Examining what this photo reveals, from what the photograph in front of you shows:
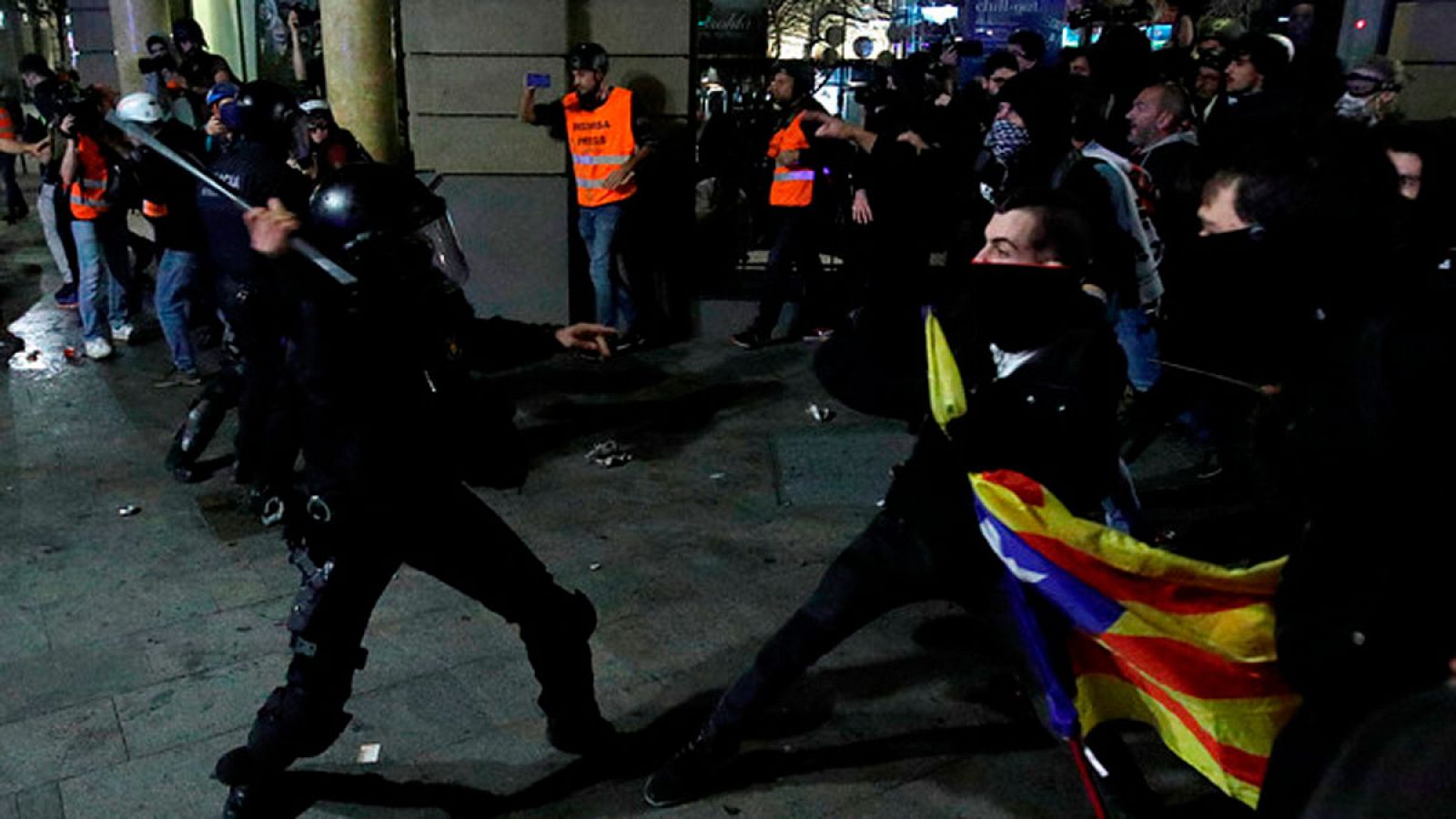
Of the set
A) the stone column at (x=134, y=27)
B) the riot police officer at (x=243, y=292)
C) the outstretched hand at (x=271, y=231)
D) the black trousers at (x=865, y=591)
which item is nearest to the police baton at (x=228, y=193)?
the outstretched hand at (x=271, y=231)

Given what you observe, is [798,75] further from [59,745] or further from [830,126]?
[59,745]

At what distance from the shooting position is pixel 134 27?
13.2 metres

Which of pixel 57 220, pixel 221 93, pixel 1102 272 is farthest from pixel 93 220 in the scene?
pixel 1102 272

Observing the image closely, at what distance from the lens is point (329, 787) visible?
3426 millimetres

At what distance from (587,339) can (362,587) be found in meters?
0.91

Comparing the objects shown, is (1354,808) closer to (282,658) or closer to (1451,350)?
(1451,350)

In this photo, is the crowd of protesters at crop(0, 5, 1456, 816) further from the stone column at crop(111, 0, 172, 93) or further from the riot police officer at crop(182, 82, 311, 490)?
the stone column at crop(111, 0, 172, 93)

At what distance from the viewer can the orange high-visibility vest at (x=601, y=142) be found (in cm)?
814

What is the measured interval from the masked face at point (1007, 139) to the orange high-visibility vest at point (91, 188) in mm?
6046

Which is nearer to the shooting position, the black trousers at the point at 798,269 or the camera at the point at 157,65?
the black trousers at the point at 798,269

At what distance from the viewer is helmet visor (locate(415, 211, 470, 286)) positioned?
3.18m

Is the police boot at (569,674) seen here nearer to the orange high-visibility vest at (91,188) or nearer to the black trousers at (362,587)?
the black trousers at (362,587)

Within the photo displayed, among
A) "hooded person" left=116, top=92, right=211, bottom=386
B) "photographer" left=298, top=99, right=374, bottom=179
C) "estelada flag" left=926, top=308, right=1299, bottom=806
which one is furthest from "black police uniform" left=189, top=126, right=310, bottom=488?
"estelada flag" left=926, top=308, right=1299, bottom=806

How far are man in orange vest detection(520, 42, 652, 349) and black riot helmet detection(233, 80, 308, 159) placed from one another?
173 cm
